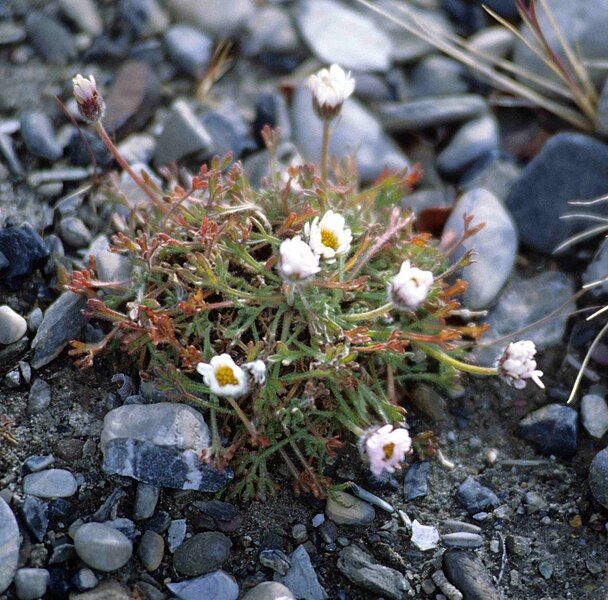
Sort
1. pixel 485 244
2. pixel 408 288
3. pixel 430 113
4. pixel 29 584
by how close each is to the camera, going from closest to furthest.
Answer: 1. pixel 29 584
2. pixel 408 288
3. pixel 485 244
4. pixel 430 113

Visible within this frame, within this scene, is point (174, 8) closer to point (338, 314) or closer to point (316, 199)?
point (316, 199)

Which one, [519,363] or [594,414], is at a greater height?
[519,363]

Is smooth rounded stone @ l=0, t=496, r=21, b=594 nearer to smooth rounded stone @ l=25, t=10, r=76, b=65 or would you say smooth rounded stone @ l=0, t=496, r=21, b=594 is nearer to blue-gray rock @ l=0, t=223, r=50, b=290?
blue-gray rock @ l=0, t=223, r=50, b=290

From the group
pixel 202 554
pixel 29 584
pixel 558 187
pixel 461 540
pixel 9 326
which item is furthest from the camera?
pixel 558 187

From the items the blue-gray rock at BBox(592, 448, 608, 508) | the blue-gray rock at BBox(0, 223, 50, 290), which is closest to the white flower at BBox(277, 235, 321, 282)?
the blue-gray rock at BBox(0, 223, 50, 290)

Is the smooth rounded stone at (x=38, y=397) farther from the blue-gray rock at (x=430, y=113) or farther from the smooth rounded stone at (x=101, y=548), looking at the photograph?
the blue-gray rock at (x=430, y=113)

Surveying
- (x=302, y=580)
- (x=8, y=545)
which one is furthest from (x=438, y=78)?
(x=8, y=545)

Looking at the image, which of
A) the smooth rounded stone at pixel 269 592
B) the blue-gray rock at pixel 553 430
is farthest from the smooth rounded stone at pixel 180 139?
the smooth rounded stone at pixel 269 592

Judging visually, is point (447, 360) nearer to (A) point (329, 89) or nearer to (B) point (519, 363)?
(B) point (519, 363)
